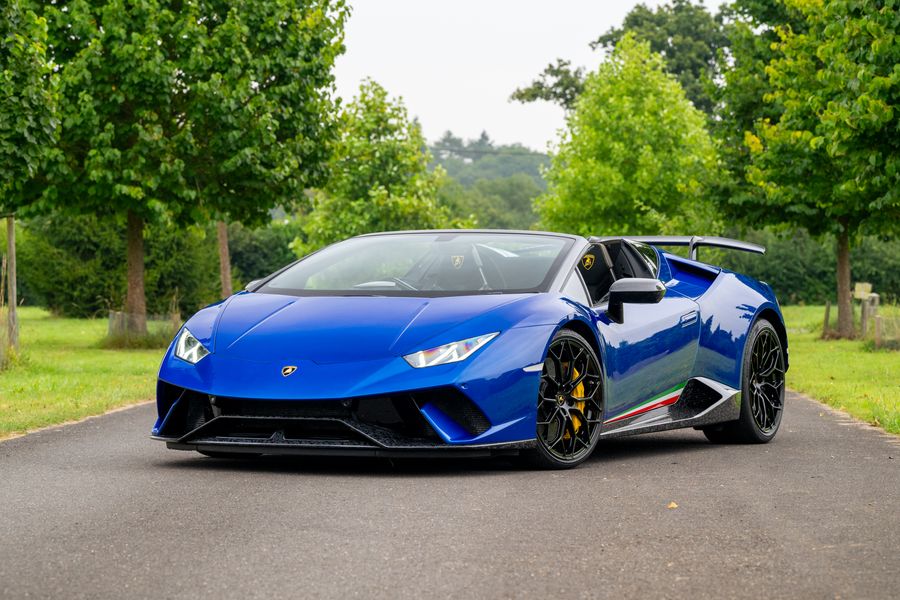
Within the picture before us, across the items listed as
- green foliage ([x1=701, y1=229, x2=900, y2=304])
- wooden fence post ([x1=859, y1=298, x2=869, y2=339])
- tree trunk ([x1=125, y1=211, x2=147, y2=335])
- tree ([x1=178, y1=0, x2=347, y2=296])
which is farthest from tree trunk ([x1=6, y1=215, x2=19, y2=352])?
green foliage ([x1=701, y1=229, x2=900, y2=304])

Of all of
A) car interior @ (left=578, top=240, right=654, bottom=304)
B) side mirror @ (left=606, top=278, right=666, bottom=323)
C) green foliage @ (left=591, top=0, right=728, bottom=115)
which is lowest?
side mirror @ (left=606, top=278, right=666, bottom=323)

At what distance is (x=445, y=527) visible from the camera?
243 inches

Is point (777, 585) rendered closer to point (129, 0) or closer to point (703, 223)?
point (129, 0)

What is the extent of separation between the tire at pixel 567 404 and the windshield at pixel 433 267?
1.39ft

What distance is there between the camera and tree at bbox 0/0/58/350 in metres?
15.7

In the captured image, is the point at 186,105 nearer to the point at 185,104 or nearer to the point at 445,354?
the point at 185,104

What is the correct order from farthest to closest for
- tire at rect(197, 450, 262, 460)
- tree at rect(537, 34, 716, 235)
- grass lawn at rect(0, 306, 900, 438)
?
tree at rect(537, 34, 716, 235), grass lawn at rect(0, 306, 900, 438), tire at rect(197, 450, 262, 460)

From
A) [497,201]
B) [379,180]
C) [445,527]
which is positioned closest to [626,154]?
[379,180]

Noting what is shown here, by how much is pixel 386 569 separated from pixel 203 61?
66.8 ft

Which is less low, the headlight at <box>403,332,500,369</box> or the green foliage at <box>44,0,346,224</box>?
the green foliage at <box>44,0,346,224</box>

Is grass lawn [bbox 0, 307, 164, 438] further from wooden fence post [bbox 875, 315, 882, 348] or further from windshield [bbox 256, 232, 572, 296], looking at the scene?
wooden fence post [bbox 875, 315, 882, 348]

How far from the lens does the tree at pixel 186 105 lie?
960 inches

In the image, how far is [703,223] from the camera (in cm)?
3528

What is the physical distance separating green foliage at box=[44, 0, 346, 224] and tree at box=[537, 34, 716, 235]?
17.4 m
